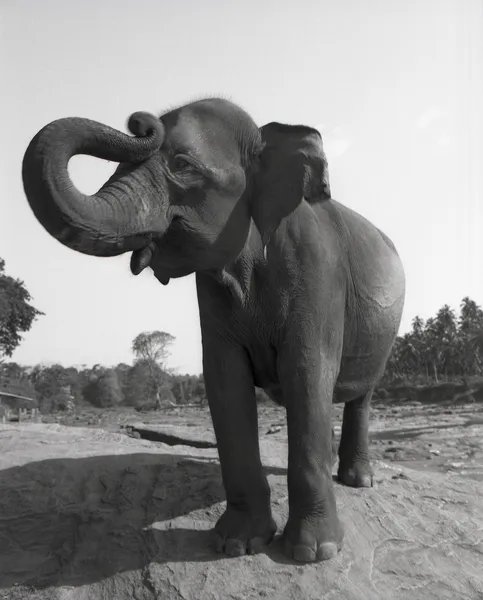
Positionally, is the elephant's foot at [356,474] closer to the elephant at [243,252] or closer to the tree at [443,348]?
the elephant at [243,252]

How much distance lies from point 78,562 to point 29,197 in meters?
2.52

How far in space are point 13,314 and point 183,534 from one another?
29.9 meters

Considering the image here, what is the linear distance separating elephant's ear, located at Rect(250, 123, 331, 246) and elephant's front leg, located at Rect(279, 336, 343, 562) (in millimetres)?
856

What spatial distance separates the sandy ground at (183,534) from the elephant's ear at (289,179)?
2.06 meters

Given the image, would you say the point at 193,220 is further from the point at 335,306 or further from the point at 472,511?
the point at 472,511

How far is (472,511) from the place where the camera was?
4.80 meters

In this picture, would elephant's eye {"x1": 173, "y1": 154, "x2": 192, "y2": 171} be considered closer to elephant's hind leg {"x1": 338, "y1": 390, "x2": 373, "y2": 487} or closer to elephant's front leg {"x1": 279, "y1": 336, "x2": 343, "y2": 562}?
elephant's front leg {"x1": 279, "y1": 336, "x2": 343, "y2": 562}

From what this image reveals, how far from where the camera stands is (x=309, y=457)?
3.45 m

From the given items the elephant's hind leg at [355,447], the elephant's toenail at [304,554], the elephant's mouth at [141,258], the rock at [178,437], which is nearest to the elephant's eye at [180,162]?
the elephant's mouth at [141,258]

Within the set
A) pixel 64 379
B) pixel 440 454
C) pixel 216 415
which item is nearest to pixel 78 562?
pixel 216 415

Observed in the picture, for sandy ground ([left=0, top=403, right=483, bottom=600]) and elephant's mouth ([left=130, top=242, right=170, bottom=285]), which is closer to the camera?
elephant's mouth ([left=130, top=242, right=170, bottom=285])

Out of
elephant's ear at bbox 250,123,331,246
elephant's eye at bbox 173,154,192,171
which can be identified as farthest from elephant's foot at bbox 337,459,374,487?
elephant's eye at bbox 173,154,192,171

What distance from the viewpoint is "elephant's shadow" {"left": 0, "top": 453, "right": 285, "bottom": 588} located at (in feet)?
11.9

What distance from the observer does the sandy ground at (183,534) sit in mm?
3273
